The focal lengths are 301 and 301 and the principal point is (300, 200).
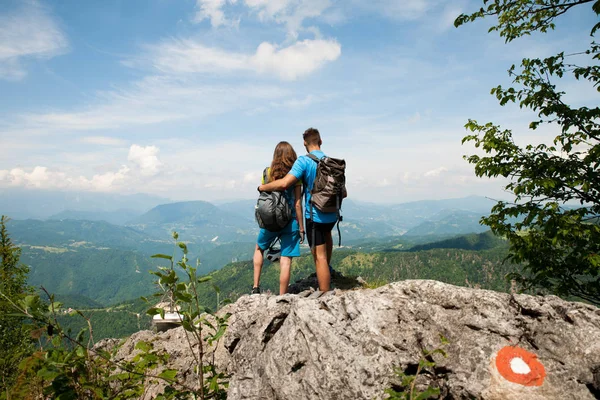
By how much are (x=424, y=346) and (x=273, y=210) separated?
11.1 ft

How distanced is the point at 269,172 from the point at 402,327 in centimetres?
372

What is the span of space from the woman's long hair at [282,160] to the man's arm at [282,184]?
313mm

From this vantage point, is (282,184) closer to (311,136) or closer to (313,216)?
(313,216)

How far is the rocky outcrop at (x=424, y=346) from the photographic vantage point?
2.99 meters

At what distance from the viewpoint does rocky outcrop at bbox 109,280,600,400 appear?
299 cm

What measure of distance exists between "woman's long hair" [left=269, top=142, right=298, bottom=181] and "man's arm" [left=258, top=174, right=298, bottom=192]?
31cm

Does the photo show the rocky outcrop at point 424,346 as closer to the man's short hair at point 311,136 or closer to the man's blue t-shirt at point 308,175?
the man's blue t-shirt at point 308,175

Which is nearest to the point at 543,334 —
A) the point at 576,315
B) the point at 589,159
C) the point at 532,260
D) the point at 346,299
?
the point at 576,315

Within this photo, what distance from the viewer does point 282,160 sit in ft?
20.0

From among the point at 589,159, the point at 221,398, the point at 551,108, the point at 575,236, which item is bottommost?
the point at 221,398

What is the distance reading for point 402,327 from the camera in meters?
3.75

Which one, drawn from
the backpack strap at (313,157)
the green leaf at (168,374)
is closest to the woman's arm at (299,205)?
the backpack strap at (313,157)

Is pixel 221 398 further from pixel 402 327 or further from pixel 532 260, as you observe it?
pixel 532 260

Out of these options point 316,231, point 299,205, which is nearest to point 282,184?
point 299,205
